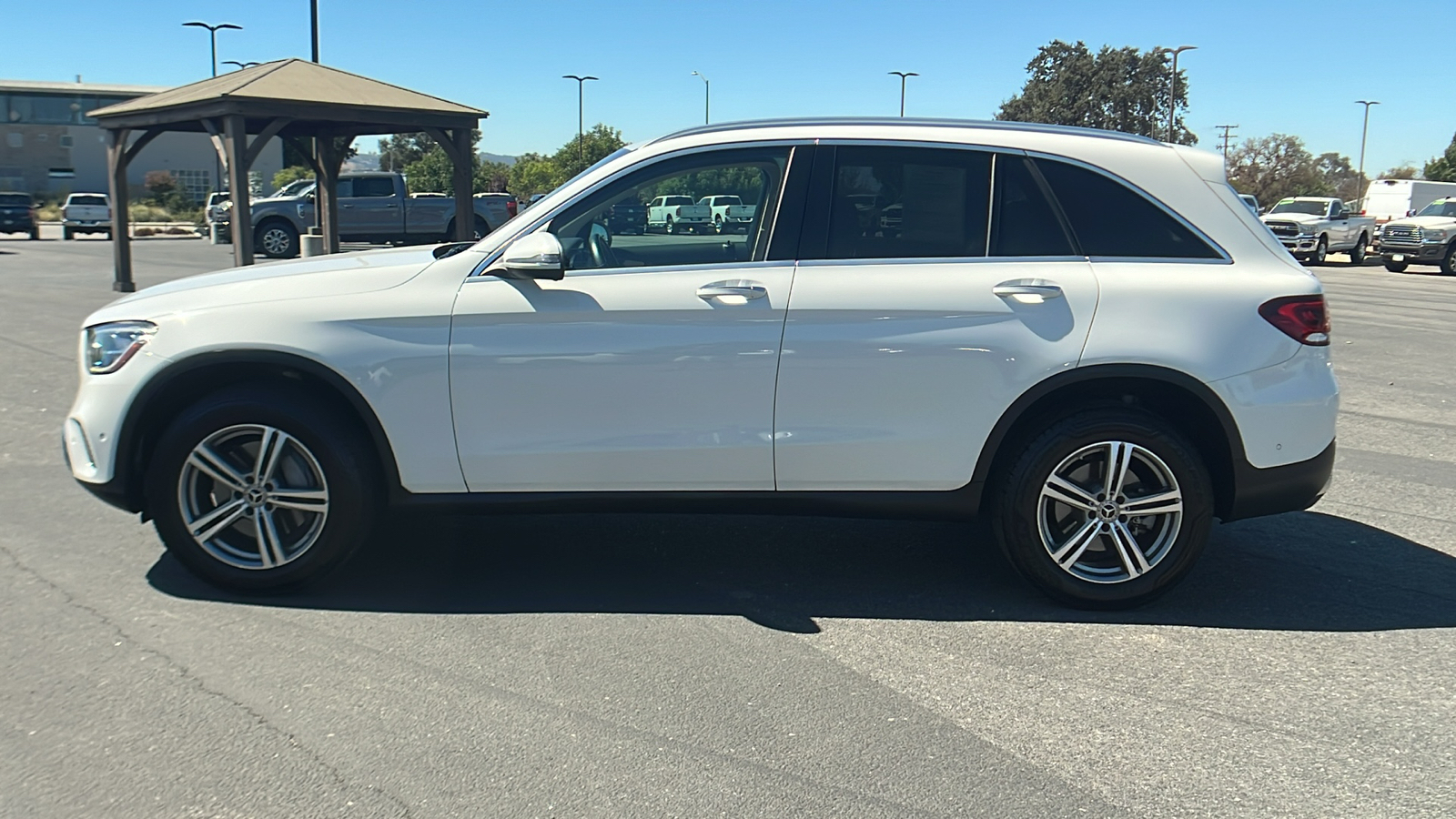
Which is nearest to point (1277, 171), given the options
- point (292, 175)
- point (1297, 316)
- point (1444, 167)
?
point (1444, 167)

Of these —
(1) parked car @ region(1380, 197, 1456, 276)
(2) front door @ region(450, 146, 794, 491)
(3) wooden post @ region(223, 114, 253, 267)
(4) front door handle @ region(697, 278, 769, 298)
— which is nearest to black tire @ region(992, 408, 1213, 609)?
(2) front door @ region(450, 146, 794, 491)

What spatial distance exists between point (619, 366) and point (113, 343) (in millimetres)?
1971

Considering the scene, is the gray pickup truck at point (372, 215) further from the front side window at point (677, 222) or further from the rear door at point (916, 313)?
the rear door at point (916, 313)

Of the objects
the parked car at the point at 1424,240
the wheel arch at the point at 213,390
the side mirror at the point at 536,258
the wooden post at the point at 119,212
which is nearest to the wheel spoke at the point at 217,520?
the wheel arch at the point at 213,390

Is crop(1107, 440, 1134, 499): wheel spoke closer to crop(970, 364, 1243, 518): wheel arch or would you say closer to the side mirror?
crop(970, 364, 1243, 518): wheel arch

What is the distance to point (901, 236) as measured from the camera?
444 centimetres

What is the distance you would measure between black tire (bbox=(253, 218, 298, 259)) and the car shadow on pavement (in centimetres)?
2387

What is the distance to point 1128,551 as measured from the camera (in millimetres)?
4402

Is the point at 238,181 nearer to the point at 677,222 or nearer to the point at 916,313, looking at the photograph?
the point at 677,222

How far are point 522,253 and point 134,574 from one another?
219 cm

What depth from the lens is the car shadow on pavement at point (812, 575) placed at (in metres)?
4.46

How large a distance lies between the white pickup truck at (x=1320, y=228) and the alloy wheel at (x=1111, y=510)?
30406 mm

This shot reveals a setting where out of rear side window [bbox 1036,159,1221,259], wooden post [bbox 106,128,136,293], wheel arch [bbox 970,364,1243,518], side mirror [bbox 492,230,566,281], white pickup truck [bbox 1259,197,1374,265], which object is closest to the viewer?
side mirror [bbox 492,230,566,281]

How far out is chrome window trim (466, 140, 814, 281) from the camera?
4371mm
